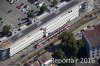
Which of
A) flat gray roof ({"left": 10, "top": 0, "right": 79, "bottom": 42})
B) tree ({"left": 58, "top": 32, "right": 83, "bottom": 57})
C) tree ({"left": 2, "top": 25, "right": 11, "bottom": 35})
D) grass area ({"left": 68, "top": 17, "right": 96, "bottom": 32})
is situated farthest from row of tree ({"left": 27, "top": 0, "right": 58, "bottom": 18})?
tree ({"left": 58, "top": 32, "right": 83, "bottom": 57})

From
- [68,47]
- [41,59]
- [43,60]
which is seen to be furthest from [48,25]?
[43,60]

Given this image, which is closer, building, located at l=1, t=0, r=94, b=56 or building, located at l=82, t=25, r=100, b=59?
building, located at l=82, t=25, r=100, b=59

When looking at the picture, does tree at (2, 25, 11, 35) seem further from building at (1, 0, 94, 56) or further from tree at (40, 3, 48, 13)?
tree at (40, 3, 48, 13)

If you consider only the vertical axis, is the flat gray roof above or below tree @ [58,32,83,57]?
above

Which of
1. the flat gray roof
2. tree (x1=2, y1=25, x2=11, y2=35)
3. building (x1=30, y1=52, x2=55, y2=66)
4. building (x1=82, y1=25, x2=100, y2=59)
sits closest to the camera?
building (x1=30, y1=52, x2=55, y2=66)

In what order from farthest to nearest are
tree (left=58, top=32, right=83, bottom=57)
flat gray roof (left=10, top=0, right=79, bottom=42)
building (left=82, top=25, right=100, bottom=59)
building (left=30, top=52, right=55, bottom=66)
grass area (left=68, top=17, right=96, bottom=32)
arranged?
grass area (left=68, top=17, right=96, bottom=32) → flat gray roof (left=10, top=0, right=79, bottom=42) → tree (left=58, top=32, right=83, bottom=57) → building (left=82, top=25, right=100, bottom=59) → building (left=30, top=52, right=55, bottom=66)

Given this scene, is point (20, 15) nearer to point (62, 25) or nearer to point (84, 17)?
point (62, 25)

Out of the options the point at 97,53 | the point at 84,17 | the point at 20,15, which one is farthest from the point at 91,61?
the point at 20,15

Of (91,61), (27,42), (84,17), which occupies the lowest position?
(91,61)
